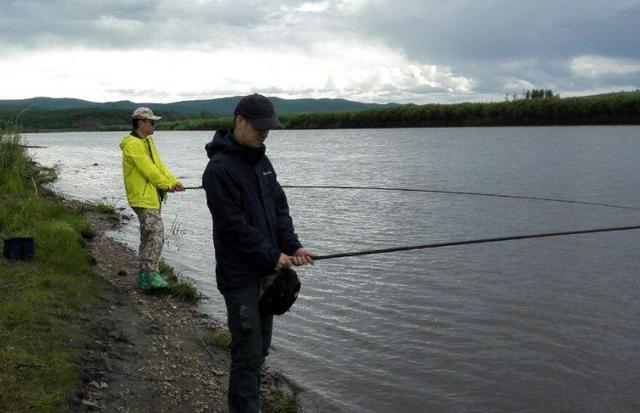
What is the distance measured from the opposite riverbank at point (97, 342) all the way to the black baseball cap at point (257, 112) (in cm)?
233

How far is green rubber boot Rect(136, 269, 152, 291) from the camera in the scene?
346 inches

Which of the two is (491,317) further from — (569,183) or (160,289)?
(569,183)

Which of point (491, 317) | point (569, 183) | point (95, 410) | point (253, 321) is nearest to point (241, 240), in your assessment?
point (253, 321)

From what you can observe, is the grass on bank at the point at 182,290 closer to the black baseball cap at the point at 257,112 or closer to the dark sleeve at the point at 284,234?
the dark sleeve at the point at 284,234

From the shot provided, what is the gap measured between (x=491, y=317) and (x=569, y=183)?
51.1 feet

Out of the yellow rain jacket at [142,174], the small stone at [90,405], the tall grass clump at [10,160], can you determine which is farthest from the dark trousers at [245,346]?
the tall grass clump at [10,160]

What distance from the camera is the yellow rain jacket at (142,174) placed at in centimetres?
819

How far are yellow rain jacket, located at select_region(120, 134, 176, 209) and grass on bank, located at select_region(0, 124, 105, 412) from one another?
45.4 inches

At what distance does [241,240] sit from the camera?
14.5 ft

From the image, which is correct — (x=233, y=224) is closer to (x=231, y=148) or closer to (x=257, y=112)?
(x=231, y=148)

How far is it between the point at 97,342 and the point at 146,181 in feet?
8.81

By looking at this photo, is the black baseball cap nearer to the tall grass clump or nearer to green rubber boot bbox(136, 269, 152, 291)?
green rubber boot bbox(136, 269, 152, 291)

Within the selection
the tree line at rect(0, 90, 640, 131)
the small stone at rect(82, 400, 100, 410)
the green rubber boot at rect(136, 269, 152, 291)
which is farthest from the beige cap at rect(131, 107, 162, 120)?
the tree line at rect(0, 90, 640, 131)

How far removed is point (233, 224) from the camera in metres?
4.40
